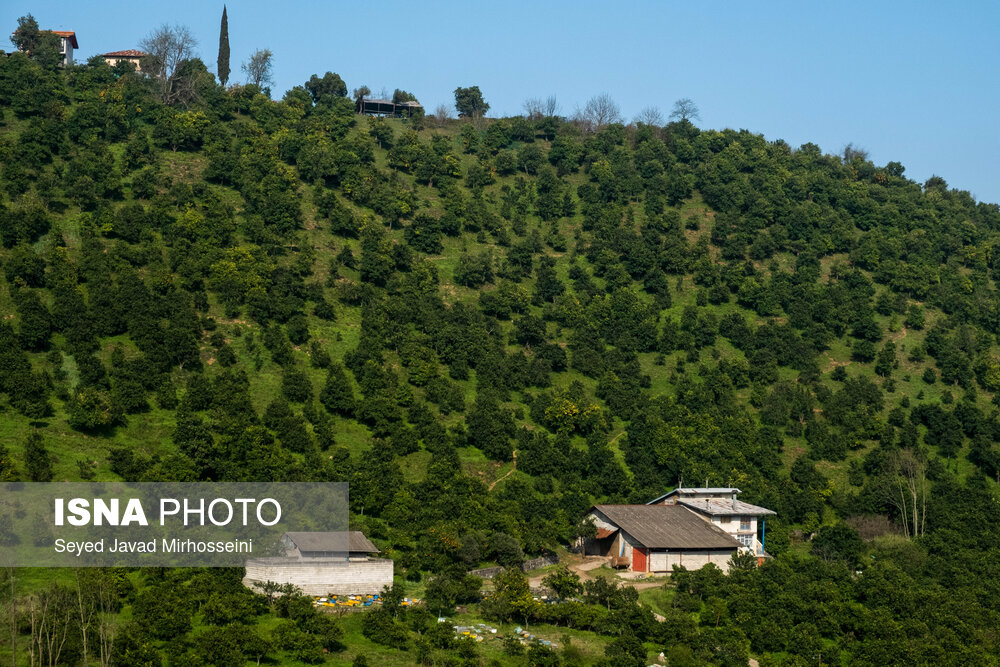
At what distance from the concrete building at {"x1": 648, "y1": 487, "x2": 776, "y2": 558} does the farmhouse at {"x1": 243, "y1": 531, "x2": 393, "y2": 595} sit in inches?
958

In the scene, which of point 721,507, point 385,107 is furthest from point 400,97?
point 721,507

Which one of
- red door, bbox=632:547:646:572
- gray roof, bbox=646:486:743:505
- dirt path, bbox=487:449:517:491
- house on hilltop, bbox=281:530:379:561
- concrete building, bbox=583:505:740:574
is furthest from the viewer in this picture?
dirt path, bbox=487:449:517:491

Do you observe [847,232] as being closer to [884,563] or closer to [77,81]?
[884,563]

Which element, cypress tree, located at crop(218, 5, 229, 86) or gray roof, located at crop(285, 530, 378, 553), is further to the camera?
cypress tree, located at crop(218, 5, 229, 86)

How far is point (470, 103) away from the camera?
143 meters

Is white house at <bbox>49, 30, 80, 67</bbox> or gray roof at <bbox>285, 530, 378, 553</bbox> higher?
white house at <bbox>49, 30, 80, 67</bbox>

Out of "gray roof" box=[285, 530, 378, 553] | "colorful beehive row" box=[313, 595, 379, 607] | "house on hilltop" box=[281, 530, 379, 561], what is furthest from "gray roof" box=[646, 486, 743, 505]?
"colorful beehive row" box=[313, 595, 379, 607]

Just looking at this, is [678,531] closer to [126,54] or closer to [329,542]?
[329,542]

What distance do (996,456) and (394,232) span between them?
60056 millimetres

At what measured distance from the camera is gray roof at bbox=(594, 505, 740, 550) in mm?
64938

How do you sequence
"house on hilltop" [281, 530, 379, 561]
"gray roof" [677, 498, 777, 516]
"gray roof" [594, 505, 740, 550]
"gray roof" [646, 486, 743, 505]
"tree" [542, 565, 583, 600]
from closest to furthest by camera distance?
1. "house on hilltop" [281, 530, 379, 561]
2. "tree" [542, 565, 583, 600]
3. "gray roof" [594, 505, 740, 550]
4. "gray roof" [677, 498, 777, 516]
5. "gray roof" [646, 486, 743, 505]

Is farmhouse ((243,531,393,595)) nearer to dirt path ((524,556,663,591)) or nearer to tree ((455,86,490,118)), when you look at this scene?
dirt path ((524,556,663,591))

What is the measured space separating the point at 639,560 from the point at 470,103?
92345 mm

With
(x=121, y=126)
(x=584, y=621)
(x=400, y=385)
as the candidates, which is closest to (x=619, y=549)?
(x=584, y=621)
